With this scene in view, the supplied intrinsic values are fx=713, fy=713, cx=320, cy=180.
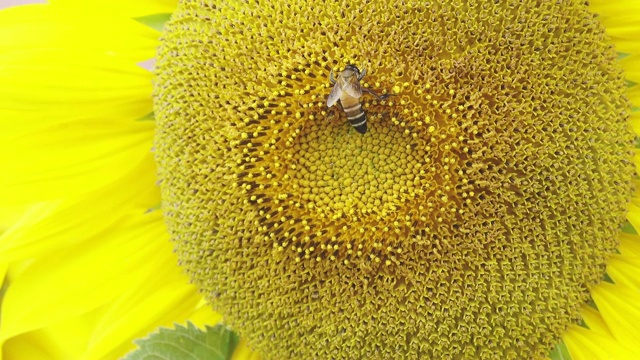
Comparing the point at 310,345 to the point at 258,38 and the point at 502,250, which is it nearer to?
the point at 502,250

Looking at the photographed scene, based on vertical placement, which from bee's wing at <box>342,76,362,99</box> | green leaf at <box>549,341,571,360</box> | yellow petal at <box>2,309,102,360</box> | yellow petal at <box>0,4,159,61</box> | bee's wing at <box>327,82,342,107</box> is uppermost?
bee's wing at <box>342,76,362,99</box>

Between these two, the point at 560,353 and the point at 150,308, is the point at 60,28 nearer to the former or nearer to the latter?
the point at 150,308

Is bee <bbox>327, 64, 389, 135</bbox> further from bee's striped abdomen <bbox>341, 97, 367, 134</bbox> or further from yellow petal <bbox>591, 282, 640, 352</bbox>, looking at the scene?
yellow petal <bbox>591, 282, 640, 352</bbox>

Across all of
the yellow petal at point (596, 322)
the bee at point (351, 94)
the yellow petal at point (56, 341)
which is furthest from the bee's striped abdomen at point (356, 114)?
the yellow petal at point (56, 341)

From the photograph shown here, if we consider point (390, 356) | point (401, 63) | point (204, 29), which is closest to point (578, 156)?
point (401, 63)

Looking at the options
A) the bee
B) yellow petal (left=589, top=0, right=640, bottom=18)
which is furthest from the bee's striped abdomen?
yellow petal (left=589, top=0, right=640, bottom=18)

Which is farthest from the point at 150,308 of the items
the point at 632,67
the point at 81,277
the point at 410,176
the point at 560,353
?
the point at 632,67

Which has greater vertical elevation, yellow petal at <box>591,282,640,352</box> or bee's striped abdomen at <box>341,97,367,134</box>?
bee's striped abdomen at <box>341,97,367,134</box>
